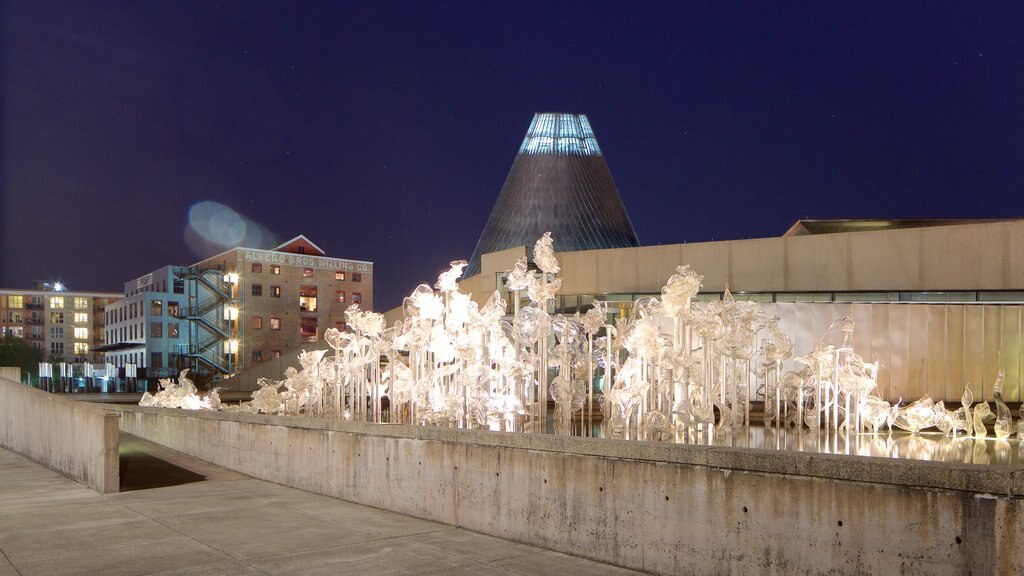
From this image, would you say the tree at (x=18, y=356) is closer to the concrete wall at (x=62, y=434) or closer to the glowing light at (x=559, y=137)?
the glowing light at (x=559, y=137)

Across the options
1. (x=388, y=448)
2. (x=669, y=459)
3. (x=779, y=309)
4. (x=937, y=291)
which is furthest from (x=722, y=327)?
(x=937, y=291)

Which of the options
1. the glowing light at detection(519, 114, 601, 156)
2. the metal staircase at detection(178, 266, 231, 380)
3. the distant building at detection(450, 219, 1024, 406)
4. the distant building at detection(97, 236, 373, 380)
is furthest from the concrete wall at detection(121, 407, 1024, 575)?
the metal staircase at detection(178, 266, 231, 380)

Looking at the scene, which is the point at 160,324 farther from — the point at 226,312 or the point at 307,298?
the point at 307,298

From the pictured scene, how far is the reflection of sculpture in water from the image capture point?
36.2 feet

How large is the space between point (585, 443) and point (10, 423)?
12.6 meters

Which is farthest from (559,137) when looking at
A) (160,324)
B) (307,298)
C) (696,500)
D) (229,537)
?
(696,500)

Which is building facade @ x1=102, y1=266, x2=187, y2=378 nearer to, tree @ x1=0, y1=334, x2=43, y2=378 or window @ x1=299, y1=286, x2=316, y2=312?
tree @ x1=0, y1=334, x2=43, y2=378

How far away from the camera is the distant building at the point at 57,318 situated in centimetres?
10206

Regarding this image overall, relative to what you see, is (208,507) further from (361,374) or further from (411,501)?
(361,374)

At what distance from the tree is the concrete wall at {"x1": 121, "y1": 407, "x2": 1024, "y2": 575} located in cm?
6042

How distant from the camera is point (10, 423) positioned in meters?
16.1

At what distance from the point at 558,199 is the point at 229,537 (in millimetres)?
52674

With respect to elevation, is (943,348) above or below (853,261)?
below

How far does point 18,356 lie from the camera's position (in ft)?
219
